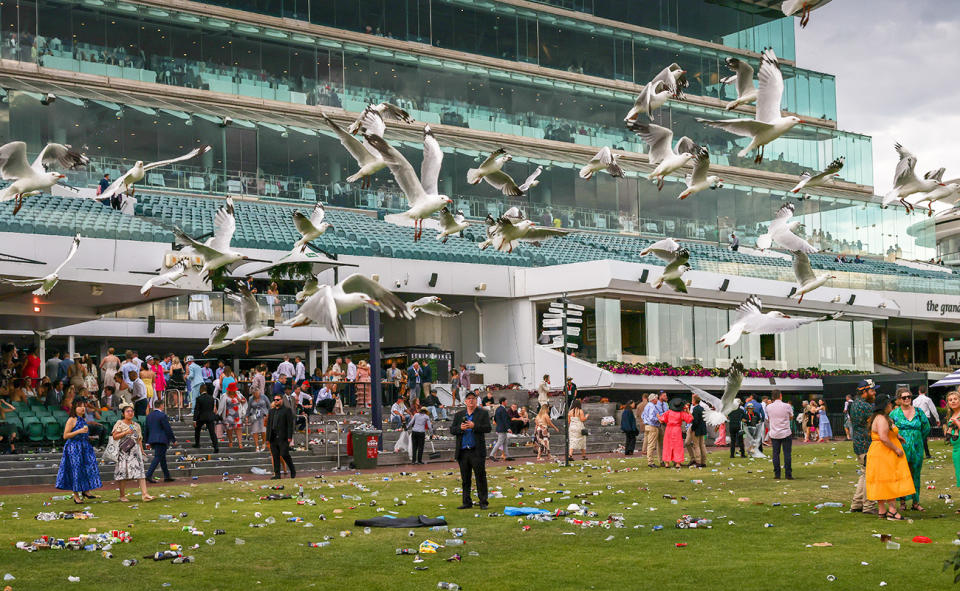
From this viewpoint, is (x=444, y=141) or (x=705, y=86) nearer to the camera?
(x=444, y=141)

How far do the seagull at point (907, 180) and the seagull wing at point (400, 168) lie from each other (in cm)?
556

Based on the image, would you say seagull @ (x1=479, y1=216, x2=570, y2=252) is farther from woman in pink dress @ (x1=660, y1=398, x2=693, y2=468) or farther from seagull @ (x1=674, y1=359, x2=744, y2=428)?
woman in pink dress @ (x1=660, y1=398, x2=693, y2=468)

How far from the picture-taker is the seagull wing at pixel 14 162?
14.9 meters

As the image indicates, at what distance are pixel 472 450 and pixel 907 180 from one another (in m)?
7.16

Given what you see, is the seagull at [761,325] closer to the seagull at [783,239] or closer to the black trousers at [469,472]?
the seagull at [783,239]

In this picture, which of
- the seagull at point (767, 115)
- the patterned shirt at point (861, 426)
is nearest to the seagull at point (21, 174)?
the seagull at point (767, 115)

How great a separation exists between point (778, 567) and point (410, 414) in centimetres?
2217

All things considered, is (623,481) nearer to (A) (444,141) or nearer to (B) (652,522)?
(B) (652,522)

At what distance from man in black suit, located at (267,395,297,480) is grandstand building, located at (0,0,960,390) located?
10.6 meters

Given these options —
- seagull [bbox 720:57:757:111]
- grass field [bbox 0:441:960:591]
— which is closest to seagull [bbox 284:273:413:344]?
grass field [bbox 0:441:960:591]

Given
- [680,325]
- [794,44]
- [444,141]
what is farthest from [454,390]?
[794,44]

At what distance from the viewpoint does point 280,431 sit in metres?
23.0

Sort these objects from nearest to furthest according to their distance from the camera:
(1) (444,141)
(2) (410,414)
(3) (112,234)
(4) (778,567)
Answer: (4) (778,567) < (2) (410,414) < (3) (112,234) < (1) (444,141)

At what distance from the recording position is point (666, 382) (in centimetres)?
4706
